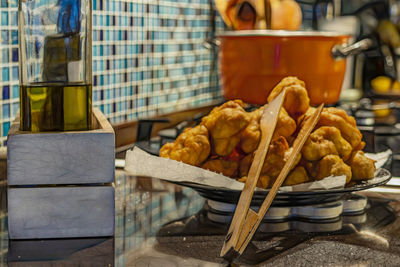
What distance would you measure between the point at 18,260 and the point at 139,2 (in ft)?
2.64

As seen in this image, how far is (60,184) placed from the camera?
1.92ft

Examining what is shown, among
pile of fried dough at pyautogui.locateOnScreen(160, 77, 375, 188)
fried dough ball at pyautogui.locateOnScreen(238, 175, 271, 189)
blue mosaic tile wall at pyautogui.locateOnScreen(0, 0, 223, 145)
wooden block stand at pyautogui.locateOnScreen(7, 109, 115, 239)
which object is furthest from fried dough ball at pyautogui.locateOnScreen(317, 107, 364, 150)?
blue mosaic tile wall at pyautogui.locateOnScreen(0, 0, 223, 145)

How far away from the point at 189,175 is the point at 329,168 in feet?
0.50

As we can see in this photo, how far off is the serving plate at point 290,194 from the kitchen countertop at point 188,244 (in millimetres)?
33

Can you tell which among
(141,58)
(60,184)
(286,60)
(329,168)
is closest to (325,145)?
(329,168)

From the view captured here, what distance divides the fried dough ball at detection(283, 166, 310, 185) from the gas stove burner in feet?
0.10

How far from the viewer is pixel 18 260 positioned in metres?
0.53

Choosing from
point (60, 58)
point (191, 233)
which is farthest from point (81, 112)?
point (191, 233)

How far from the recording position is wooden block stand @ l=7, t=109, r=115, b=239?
22.6 inches

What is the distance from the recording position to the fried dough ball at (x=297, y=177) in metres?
0.66

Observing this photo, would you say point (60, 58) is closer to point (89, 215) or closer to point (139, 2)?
point (89, 215)

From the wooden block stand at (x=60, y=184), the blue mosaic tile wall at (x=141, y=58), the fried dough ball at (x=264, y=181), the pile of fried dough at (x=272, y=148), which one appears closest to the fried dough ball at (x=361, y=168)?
the pile of fried dough at (x=272, y=148)

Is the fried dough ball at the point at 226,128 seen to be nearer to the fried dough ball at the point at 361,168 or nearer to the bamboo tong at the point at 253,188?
the bamboo tong at the point at 253,188

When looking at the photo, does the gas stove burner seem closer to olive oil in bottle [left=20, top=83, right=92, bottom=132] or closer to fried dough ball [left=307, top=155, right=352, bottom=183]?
fried dough ball [left=307, top=155, right=352, bottom=183]
